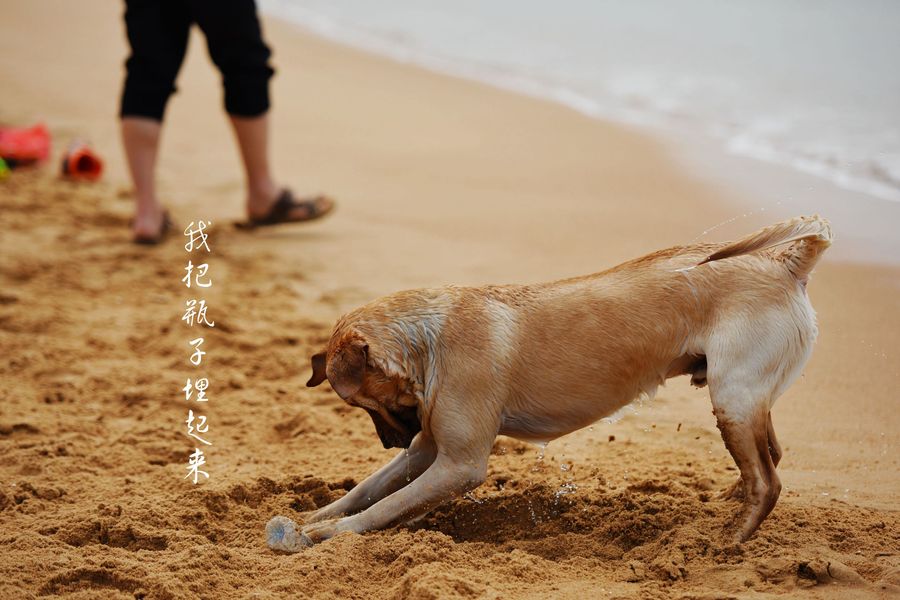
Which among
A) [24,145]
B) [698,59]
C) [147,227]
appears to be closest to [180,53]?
[147,227]

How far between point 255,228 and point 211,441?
9.63 feet

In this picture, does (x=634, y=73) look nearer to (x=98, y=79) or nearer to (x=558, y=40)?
(x=558, y=40)

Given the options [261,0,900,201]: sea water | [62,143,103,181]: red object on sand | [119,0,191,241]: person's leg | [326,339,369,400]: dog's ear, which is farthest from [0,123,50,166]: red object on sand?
[326,339,369,400]: dog's ear

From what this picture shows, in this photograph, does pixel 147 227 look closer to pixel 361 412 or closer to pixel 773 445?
pixel 361 412

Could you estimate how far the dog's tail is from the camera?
3125mm

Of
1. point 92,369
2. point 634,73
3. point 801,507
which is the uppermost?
point 634,73

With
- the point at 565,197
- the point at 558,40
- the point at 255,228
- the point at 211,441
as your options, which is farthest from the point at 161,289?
the point at 558,40

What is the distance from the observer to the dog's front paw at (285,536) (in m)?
3.30

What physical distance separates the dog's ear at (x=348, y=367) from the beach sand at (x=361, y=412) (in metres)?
0.50

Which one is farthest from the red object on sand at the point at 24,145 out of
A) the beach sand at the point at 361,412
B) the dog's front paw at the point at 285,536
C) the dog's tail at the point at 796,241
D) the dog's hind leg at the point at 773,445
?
the dog's hind leg at the point at 773,445

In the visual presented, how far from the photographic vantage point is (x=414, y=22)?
14648mm

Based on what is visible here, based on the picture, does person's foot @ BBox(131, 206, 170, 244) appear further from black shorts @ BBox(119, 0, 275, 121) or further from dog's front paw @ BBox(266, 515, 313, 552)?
dog's front paw @ BBox(266, 515, 313, 552)

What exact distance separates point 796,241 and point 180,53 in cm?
453

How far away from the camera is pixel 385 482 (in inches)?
139
